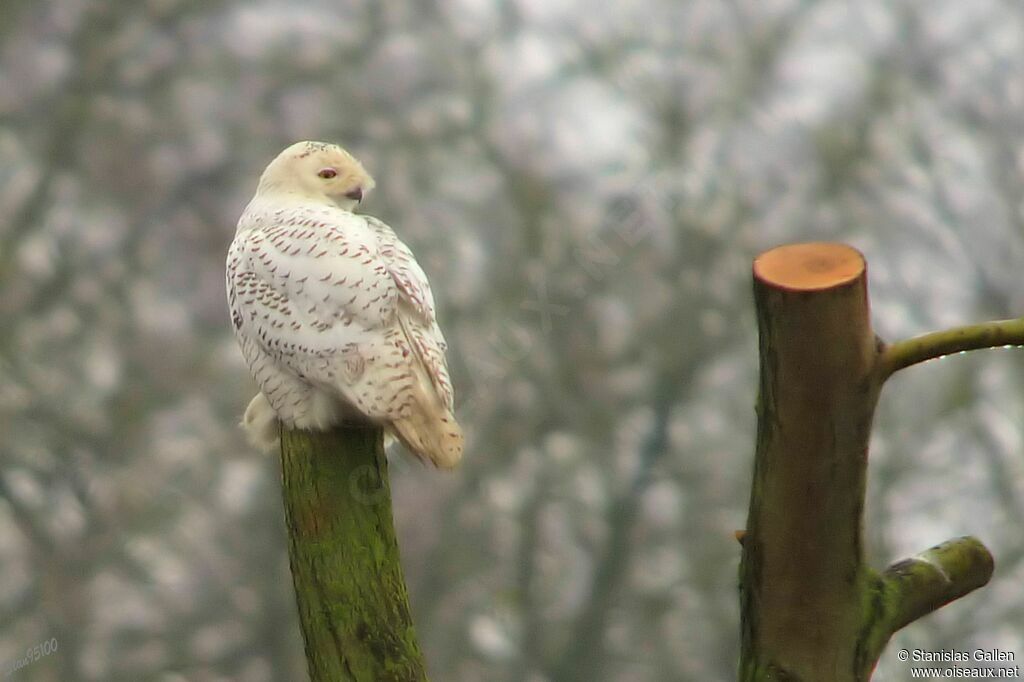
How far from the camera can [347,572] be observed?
1327 mm


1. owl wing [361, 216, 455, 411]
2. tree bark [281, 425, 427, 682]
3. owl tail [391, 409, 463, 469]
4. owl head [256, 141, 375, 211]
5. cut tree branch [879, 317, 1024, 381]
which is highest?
owl head [256, 141, 375, 211]

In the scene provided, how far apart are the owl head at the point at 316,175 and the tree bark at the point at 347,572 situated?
0.40 metres

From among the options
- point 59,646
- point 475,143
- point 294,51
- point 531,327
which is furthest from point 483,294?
point 59,646

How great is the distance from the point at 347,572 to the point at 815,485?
0.56 m

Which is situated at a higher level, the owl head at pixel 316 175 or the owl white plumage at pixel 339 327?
the owl head at pixel 316 175

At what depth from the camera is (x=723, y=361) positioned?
331 centimetres

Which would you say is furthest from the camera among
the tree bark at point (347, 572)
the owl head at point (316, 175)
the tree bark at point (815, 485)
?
the owl head at point (316, 175)

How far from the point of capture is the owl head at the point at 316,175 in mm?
1600

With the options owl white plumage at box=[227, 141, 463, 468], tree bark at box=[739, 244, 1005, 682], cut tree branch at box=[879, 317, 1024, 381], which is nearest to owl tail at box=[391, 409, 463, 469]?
owl white plumage at box=[227, 141, 463, 468]

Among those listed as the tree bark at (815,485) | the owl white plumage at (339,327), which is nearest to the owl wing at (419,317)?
the owl white plumage at (339,327)

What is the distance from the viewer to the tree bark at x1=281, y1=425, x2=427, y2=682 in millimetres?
1317

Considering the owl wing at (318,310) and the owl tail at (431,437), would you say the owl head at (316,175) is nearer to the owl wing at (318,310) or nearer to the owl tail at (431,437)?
the owl wing at (318,310)

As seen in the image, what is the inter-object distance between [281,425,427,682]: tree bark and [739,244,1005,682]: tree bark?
41cm

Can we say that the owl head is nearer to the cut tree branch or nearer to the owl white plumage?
the owl white plumage
